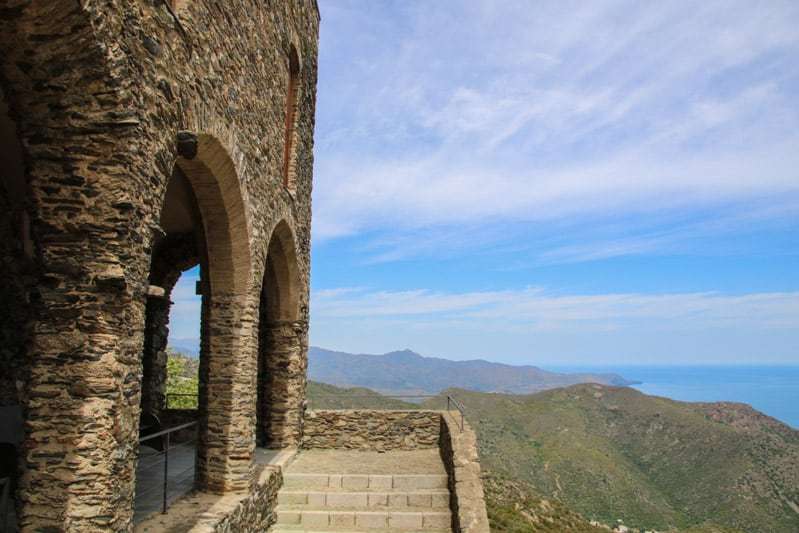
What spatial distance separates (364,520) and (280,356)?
3.80m

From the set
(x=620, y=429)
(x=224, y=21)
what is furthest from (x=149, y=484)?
(x=620, y=429)

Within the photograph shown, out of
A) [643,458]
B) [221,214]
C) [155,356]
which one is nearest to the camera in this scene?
[221,214]

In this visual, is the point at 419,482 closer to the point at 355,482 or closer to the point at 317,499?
the point at 355,482

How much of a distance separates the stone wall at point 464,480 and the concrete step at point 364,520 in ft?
1.08

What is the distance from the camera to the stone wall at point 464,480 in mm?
7664

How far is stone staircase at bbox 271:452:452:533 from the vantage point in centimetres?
855

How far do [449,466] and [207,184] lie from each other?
6049 mm

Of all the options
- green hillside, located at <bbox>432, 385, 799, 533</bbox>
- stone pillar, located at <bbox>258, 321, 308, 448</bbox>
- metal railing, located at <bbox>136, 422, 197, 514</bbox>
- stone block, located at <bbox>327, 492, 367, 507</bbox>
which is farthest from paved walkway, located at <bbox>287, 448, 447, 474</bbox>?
green hillside, located at <bbox>432, 385, 799, 533</bbox>

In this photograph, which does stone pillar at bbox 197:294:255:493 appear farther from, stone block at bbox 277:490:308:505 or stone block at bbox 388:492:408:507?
stone block at bbox 388:492:408:507

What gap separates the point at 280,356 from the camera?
37.3ft

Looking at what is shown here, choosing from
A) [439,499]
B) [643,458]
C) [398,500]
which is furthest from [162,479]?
[643,458]

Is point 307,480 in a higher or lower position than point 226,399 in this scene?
lower

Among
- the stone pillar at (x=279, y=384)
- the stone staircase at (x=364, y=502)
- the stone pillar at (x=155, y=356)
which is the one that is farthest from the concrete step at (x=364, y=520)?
the stone pillar at (x=155, y=356)

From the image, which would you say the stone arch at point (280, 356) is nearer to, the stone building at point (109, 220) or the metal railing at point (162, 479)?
the metal railing at point (162, 479)
